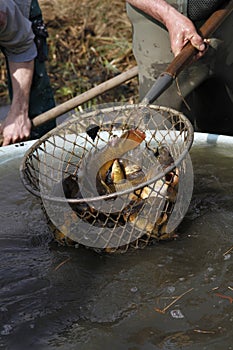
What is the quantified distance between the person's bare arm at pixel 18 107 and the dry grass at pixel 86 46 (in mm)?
2339

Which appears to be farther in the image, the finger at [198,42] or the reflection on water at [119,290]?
the finger at [198,42]

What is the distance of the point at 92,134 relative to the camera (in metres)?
2.98

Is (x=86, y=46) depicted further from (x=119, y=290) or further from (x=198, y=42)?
(x=119, y=290)

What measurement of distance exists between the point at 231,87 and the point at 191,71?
0.30m

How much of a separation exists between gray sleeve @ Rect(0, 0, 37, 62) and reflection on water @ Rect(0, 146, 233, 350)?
1.26 m

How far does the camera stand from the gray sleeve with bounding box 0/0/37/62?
3680 millimetres

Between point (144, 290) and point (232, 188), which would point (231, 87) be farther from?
point (144, 290)

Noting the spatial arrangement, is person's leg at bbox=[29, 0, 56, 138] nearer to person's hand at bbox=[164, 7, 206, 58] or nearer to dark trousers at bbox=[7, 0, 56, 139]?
dark trousers at bbox=[7, 0, 56, 139]

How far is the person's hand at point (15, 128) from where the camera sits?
3.64 metres

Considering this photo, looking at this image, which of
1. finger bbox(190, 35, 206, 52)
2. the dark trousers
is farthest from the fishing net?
the dark trousers

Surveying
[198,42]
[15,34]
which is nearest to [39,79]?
[15,34]

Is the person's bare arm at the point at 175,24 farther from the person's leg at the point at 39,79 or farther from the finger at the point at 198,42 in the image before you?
the person's leg at the point at 39,79

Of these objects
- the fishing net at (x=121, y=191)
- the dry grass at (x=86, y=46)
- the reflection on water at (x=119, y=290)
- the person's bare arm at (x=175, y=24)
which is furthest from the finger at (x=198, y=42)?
the dry grass at (x=86, y=46)

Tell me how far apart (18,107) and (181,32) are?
3.69 feet
